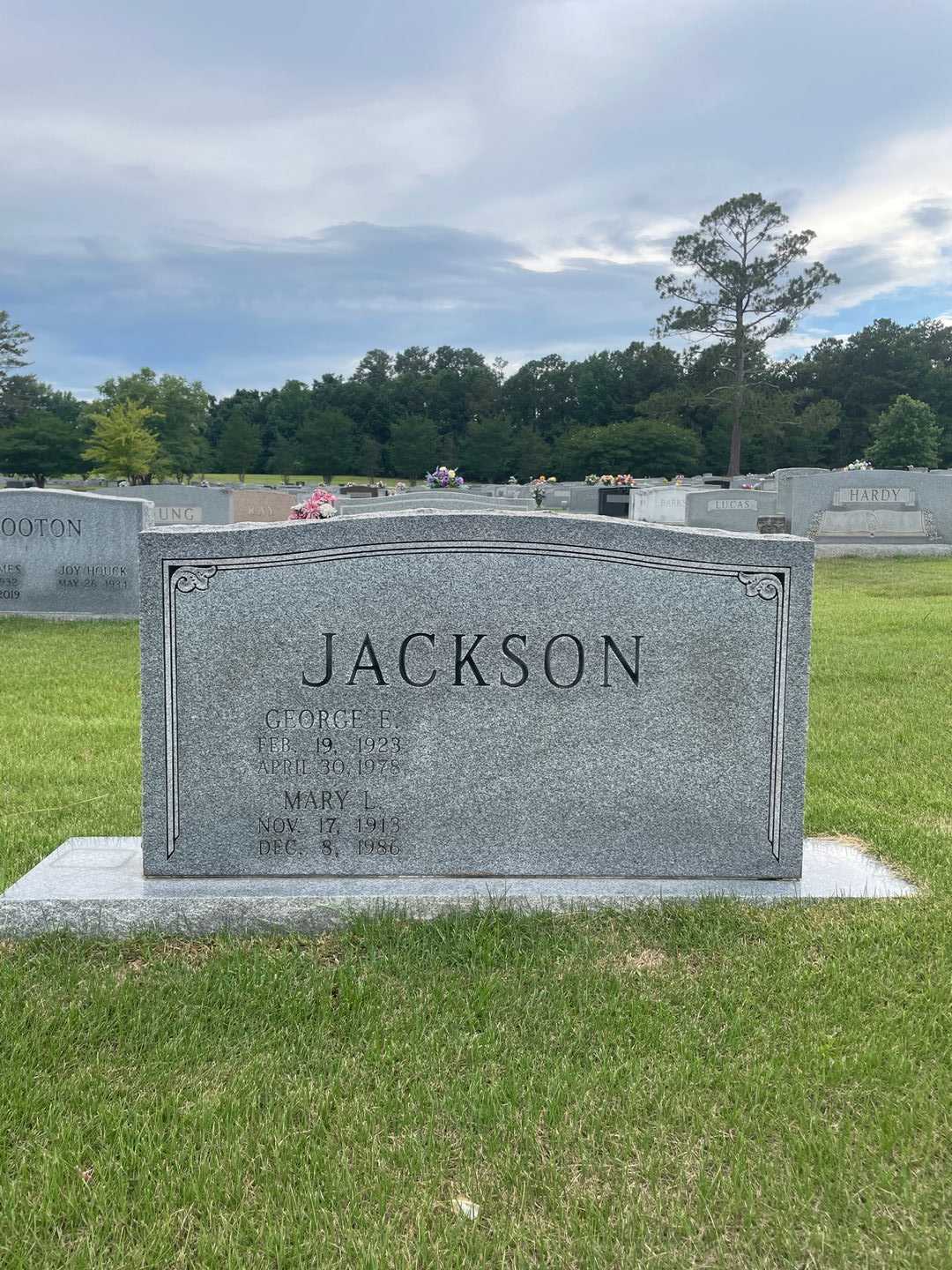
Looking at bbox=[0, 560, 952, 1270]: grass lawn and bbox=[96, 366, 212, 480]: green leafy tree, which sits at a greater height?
bbox=[96, 366, 212, 480]: green leafy tree

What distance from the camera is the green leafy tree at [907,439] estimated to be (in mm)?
52594

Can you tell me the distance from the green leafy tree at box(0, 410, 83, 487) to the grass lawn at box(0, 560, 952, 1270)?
61.1 m

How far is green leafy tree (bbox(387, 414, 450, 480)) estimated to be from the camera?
238 feet

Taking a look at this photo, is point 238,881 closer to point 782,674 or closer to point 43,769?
point 782,674

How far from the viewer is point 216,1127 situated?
2391 mm

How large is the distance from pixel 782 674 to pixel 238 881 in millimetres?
2053

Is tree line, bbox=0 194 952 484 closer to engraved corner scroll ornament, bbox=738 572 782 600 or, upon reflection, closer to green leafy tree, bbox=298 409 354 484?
green leafy tree, bbox=298 409 354 484

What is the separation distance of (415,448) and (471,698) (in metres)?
70.0

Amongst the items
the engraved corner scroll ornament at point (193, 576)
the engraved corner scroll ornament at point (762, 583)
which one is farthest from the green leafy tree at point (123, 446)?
the engraved corner scroll ornament at point (762, 583)

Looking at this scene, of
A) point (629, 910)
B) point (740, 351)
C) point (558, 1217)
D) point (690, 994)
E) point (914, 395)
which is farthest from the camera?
point (914, 395)

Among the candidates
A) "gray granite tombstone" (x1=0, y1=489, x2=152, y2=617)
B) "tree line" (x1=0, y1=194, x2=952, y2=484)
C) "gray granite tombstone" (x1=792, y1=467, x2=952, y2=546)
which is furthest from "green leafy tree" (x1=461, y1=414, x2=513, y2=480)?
"gray granite tombstone" (x1=0, y1=489, x2=152, y2=617)

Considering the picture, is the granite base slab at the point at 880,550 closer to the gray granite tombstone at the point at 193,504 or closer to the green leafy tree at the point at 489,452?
the gray granite tombstone at the point at 193,504

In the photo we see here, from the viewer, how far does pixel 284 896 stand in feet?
11.4

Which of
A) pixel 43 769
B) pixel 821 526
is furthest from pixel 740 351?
pixel 43 769
